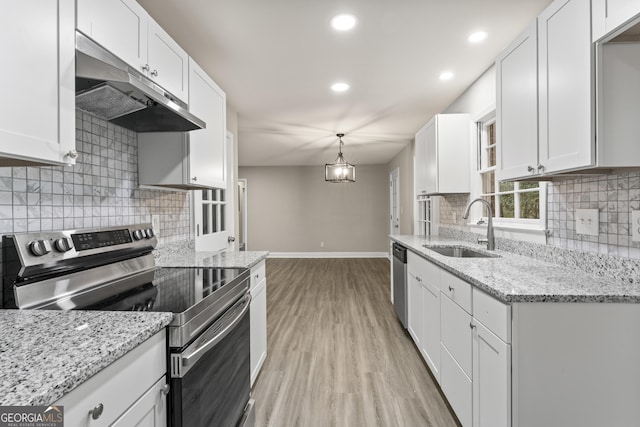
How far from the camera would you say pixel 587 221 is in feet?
5.45

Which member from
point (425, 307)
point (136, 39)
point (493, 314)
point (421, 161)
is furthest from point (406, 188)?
point (136, 39)

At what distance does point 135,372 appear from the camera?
0.85 metres

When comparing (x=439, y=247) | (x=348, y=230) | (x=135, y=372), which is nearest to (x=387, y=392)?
(x=439, y=247)

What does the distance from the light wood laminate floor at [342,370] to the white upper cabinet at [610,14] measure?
199cm

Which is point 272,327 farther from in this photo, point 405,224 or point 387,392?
point 405,224

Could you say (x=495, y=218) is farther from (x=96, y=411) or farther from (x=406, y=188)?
(x=406, y=188)

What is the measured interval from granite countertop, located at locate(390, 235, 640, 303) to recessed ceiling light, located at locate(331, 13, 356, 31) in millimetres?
1682

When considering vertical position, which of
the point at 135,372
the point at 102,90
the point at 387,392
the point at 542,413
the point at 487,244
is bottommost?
the point at 387,392

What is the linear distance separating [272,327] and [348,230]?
5205 millimetres

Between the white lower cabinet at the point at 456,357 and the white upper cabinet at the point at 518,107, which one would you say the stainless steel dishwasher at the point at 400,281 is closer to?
the white lower cabinet at the point at 456,357

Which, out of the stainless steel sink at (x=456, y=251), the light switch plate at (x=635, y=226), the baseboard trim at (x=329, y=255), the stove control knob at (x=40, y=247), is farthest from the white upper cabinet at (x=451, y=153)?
the baseboard trim at (x=329, y=255)

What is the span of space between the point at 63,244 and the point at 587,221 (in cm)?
246

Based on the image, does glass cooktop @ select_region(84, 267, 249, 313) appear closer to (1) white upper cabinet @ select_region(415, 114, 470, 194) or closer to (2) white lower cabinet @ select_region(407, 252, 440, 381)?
(2) white lower cabinet @ select_region(407, 252, 440, 381)

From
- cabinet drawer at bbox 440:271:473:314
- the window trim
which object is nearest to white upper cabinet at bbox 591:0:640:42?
the window trim
